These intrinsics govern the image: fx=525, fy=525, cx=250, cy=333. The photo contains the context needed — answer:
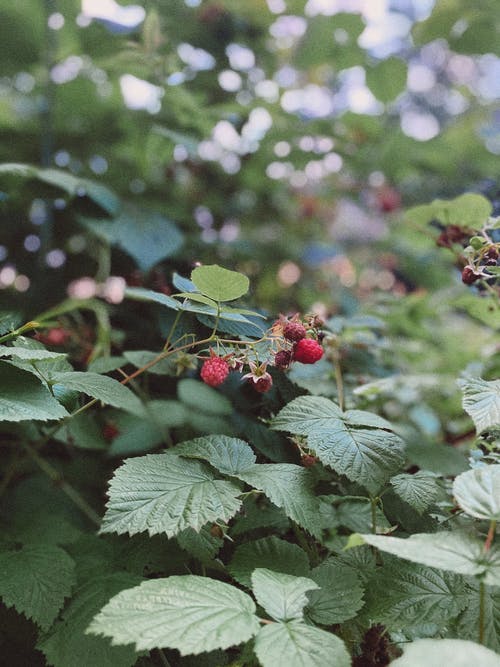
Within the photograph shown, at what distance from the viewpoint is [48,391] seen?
2.26ft

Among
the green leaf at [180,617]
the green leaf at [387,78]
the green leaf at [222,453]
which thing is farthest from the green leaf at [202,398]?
the green leaf at [387,78]

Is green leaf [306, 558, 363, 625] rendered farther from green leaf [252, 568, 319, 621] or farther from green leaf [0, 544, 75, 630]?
green leaf [0, 544, 75, 630]

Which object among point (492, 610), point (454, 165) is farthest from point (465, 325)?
point (492, 610)

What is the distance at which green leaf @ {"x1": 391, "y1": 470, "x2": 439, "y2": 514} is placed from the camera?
0.68 metres

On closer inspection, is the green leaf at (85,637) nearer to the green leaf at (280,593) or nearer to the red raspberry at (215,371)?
the green leaf at (280,593)

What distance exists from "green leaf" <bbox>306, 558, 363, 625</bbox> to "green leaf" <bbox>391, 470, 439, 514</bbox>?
12 centimetres

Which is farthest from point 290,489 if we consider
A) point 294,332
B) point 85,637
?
point 85,637

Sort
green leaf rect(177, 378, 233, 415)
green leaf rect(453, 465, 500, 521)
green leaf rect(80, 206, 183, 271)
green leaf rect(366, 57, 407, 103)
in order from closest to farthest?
green leaf rect(453, 465, 500, 521) → green leaf rect(177, 378, 233, 415) → green leaf rect(80, 206, 183, 271) → green leaf rect(366, 57, 407, 103)

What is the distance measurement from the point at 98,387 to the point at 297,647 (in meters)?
0.40

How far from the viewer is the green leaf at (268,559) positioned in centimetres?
69

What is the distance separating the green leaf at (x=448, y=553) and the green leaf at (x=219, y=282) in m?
0.34

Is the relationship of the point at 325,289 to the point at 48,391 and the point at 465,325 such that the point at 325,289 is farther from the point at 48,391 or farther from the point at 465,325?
the point at 48,391

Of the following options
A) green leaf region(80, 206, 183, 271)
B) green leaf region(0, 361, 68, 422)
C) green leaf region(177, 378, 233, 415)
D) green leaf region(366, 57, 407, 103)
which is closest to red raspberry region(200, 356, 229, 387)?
green leaf region(0, 361, 68, 422)

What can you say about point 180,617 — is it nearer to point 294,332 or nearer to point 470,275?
point 294,332
